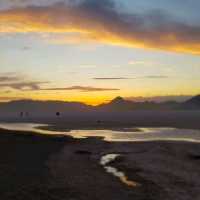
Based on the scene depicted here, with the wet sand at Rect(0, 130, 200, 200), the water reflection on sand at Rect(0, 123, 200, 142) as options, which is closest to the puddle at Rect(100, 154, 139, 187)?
the wet sand at Rect(0, 130, 200, 200)

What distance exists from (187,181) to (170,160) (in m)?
14.1

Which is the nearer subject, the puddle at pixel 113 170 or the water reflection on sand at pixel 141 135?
the puddle at pixel 113 170

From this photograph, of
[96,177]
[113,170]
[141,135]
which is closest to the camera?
[96,177]

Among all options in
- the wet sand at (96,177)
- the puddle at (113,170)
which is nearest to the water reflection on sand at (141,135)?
the wet sand at (96,177)

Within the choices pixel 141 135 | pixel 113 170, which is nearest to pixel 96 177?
pixel 113 170

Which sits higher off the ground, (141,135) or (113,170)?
(141,135)

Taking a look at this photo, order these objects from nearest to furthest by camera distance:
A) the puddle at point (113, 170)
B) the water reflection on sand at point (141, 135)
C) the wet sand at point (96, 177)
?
the wet sand at point (96, 177) → the puddle at point (113, 170) → the water reflection on sand at point (141, 135)

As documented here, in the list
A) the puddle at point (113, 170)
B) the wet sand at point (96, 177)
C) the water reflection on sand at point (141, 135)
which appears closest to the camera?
the wet sand at point (96, 177)

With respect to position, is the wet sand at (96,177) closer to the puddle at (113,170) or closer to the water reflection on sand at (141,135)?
the puddle at (113,170)

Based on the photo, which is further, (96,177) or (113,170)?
(113,170)

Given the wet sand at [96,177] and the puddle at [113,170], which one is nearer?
the wet sand at [96,177]

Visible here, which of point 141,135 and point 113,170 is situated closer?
point 113,170

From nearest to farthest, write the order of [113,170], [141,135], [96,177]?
[96,177], [113,170], [141,135]

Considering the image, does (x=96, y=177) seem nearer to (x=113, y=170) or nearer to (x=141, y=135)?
(x=113, y=170)
